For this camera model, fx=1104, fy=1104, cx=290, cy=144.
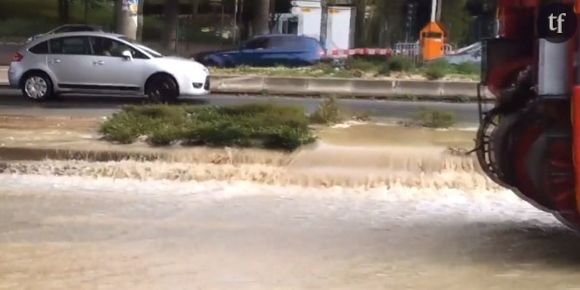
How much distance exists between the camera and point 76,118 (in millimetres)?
18125

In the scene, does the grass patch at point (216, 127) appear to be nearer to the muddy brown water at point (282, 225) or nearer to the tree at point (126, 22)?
the muddy brown water at point (282, 225)

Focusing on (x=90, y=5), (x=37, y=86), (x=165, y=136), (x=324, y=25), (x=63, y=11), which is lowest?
(x=165, y=136)

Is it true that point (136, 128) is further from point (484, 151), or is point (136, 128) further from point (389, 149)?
point (484, 151)

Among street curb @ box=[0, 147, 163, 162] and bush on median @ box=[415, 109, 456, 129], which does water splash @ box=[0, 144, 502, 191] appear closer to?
street curb @ box=[0, 147, 163, 162]

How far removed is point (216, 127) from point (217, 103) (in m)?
8.13

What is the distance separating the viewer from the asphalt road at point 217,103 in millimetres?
Result: 20156

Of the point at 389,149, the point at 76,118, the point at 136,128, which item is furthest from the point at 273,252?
the point at 76,118

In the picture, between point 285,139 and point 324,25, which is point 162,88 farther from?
point 324,25

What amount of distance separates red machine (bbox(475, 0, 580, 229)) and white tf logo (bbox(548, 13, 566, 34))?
0.09m

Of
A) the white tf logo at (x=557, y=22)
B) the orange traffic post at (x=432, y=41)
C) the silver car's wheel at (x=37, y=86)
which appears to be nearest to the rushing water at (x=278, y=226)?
the white tf logo at (x=557, y=22)

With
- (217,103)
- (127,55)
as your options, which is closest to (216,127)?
(217,103)

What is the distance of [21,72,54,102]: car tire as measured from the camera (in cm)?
2311

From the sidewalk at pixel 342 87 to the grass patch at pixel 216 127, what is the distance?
31.7 feet

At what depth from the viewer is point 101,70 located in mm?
22953
